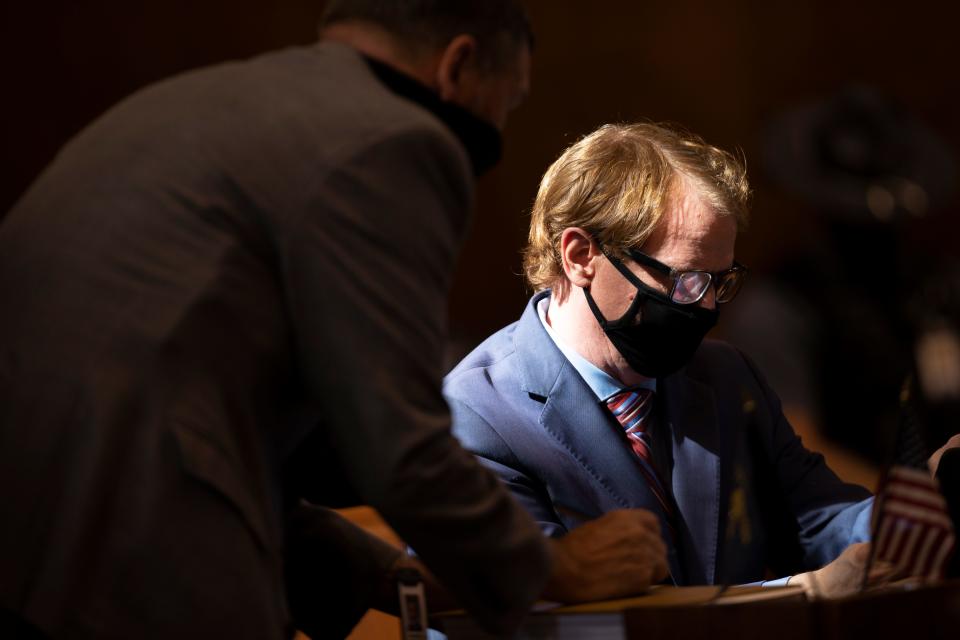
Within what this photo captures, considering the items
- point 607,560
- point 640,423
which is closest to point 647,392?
point 640,423

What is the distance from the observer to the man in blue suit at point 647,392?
81.6 inches

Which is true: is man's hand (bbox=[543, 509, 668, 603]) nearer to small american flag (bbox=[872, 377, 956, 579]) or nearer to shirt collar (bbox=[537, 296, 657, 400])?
small american flag (bbox=[872, 377, 956, 579])

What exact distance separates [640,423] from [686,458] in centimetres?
10

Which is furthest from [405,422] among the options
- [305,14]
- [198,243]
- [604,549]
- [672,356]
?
[305,14]

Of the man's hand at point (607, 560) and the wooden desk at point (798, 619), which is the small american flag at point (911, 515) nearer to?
the wooden desk at point (798, 619)

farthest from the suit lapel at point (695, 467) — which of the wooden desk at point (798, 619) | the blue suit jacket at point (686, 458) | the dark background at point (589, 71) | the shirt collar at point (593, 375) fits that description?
the dark background at point (589, 71)

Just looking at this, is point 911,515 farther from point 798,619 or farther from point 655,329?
point 655,329

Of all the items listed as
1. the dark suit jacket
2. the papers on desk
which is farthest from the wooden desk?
the dark suit jacket

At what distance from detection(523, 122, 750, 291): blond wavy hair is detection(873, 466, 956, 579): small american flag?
70cm

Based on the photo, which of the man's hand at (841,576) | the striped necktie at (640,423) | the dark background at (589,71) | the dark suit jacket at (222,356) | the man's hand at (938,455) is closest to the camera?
the dark suit jacket at (222,356)

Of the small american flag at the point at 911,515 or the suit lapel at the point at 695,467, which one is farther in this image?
the suit lapel at the point at 695,467

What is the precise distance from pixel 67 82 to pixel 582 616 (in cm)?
304

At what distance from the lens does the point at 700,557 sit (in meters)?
2.09

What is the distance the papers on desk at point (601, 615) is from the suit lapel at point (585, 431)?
47cm
